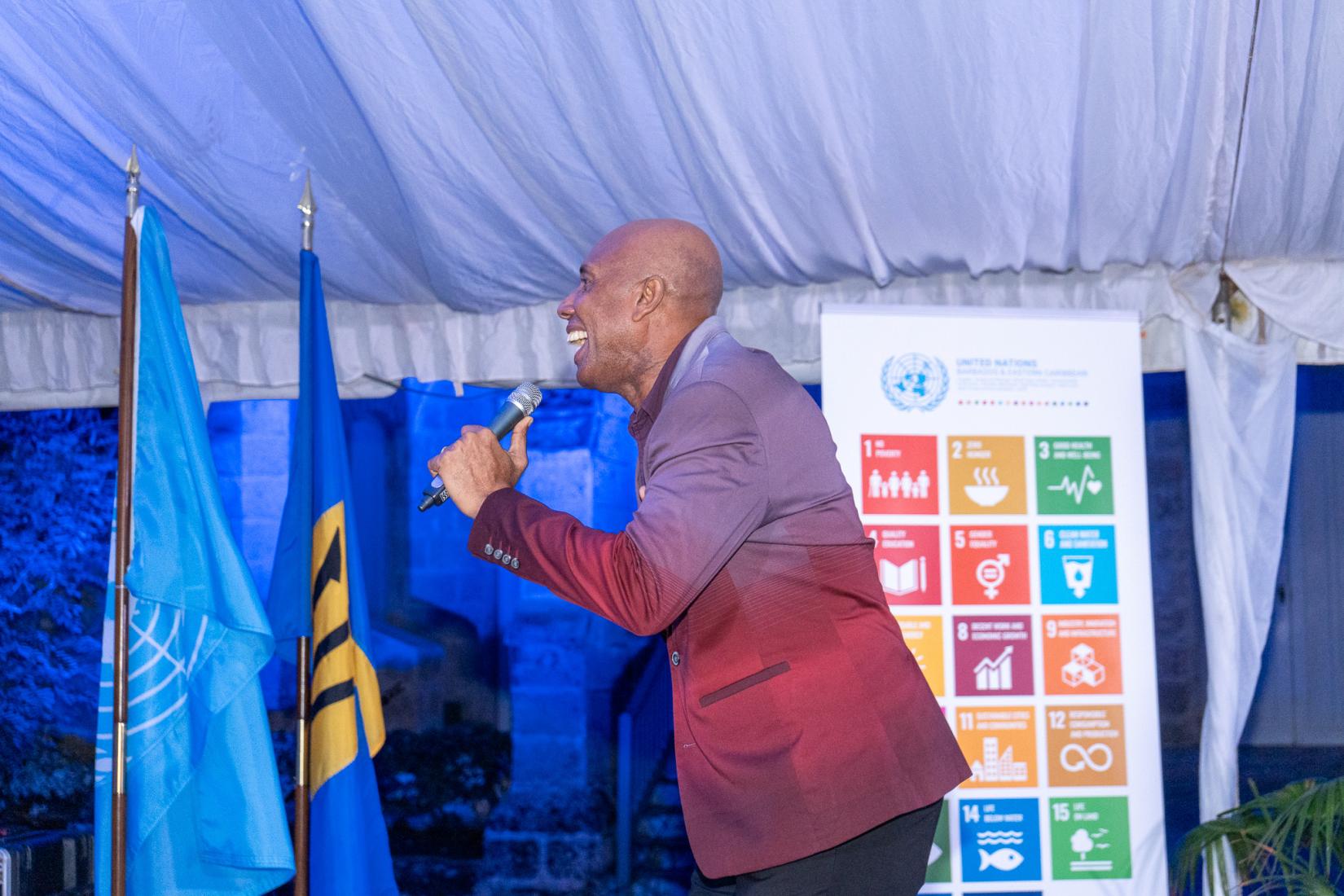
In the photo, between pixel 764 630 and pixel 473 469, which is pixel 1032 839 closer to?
pixel 764 630

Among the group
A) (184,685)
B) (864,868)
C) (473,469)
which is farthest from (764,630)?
(184,685)

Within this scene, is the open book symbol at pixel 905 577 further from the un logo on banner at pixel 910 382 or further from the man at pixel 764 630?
the man at pixel 764 630

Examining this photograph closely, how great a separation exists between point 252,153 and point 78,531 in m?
2.29

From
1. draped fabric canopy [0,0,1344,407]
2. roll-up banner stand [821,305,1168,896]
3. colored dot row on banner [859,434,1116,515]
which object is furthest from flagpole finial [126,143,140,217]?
colored dot row on banner [859,434,1116,515]

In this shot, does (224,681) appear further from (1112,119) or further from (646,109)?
(1112,119)

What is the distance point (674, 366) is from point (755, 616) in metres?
0.37

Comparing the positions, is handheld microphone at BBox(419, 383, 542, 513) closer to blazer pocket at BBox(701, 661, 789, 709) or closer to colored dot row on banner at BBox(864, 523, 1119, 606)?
blazer pocket at BBox(701, 661, 789, 709)

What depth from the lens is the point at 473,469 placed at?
61.9 inches

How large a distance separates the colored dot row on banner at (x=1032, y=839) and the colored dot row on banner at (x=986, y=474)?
80 centimetres

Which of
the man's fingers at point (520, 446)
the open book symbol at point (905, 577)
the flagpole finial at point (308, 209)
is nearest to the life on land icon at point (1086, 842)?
the open book symbol at point (905, 577)

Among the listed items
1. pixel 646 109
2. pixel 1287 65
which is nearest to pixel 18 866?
pixel 646 109

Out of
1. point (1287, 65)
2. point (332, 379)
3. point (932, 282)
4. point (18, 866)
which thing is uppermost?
point (1287, 65)

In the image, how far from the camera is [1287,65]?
Result: 2.64 m

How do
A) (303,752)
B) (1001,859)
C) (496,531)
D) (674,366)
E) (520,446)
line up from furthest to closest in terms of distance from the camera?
(1001,859) < (303,752) < (520,446) < (674,366) < (496,531)
